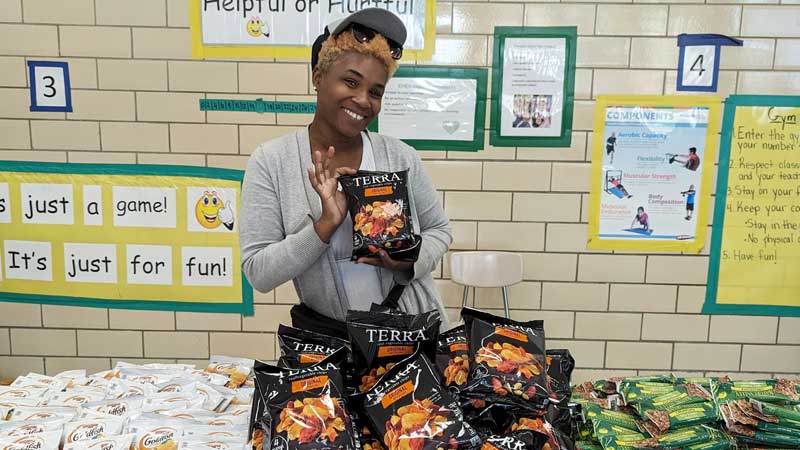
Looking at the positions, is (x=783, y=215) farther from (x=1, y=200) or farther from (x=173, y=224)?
(x=1, y=200)

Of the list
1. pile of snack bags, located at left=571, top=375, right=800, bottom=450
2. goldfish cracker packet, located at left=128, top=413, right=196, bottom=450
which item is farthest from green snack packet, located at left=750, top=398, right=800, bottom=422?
goldfish cracker packet, located at left=128, top=413, right=196, bottom=450

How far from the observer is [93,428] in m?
1.09

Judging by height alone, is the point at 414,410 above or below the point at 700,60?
below

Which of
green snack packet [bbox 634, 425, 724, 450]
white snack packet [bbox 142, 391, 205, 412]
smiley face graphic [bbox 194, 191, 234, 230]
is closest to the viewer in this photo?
green snack packet [bbox 634, 425, 724, 450]

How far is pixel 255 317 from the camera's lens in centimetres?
277

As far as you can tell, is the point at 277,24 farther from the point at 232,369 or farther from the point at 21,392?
the point at 21,392

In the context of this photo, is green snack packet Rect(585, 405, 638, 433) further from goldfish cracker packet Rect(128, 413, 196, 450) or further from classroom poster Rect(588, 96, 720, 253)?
classroom poster Rect(588, 96, 720, 253)

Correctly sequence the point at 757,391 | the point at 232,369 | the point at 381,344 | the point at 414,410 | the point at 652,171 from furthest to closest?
the point at 652,171 → the point at 232,369 → the point at 757,391 → the point at 381,344 → the point at 414,410

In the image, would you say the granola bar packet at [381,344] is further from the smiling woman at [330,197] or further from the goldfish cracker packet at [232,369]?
the goldfish cracker packet at [232,369]

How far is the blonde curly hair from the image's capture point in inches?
50.6

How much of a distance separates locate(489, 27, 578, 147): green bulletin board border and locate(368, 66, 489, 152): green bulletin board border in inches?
1.9

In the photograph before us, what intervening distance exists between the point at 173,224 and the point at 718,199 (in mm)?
2662

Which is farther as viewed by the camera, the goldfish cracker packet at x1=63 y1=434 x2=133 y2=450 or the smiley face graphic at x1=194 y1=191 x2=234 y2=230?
the smiley face graphic at x1=194 y1=191 x2=234 y2=230

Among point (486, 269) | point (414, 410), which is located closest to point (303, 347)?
point (414, 410)
